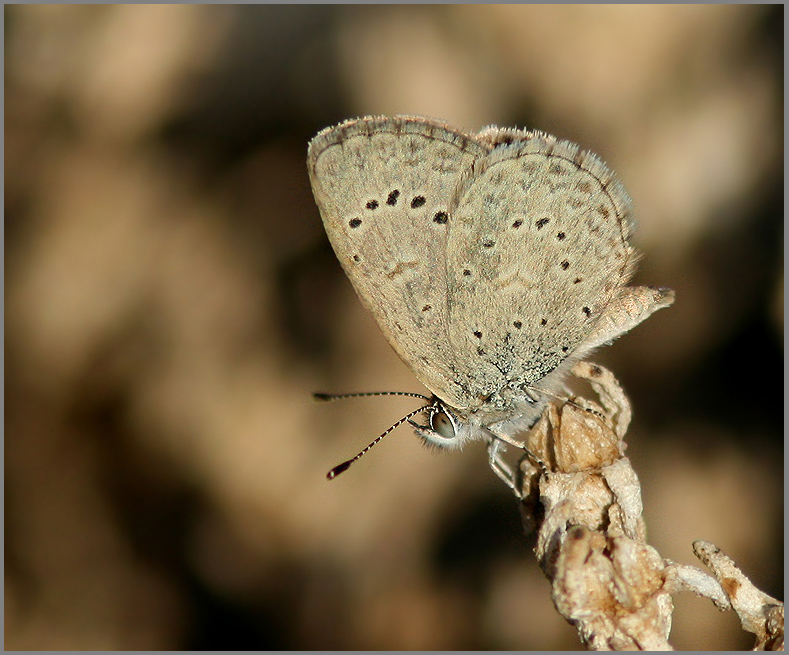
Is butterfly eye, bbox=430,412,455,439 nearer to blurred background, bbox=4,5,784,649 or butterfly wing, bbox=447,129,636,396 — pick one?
butterfly wing, bbox=447,129,636,396

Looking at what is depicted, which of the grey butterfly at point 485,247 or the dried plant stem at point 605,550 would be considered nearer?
the dried plant stem at point 605,550

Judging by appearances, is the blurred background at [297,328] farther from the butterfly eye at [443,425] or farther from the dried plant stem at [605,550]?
the dried plant stem at [605,550]

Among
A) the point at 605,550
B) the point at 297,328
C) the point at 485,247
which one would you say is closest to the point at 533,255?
the point at 485,247

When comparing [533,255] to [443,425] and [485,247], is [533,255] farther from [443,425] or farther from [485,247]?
[443,425]

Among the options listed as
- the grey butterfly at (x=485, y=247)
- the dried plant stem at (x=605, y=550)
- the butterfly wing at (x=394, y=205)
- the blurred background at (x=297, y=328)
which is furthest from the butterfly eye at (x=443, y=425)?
the dried plant stem at (x=605, y=550)

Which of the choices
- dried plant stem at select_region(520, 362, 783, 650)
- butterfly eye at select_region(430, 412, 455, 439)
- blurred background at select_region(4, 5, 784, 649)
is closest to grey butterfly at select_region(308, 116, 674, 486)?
butterfly eye at select_region(430, 412, 455, 439)
